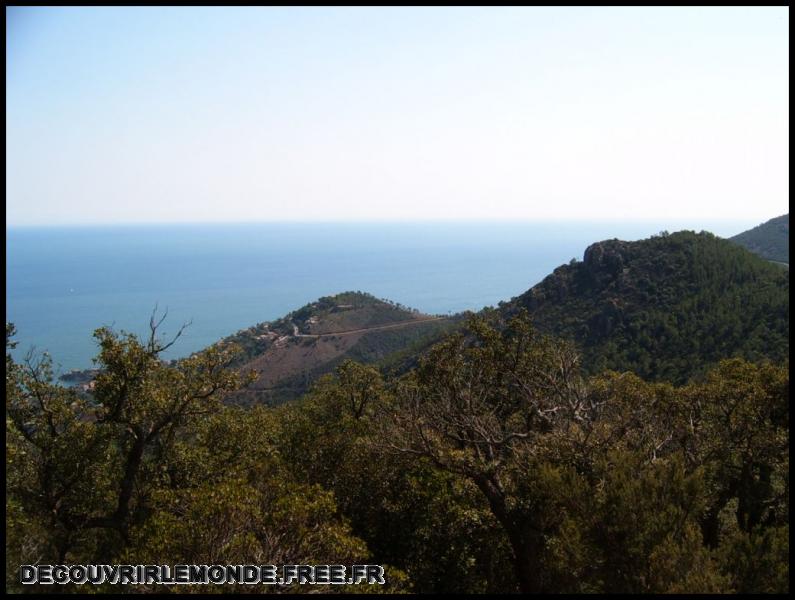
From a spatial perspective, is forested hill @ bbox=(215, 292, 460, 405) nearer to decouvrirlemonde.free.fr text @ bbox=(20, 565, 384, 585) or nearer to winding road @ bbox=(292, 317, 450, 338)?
winding road @ bbox=(292, 317, 450, 338)

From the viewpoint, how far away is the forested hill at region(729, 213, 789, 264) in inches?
3755

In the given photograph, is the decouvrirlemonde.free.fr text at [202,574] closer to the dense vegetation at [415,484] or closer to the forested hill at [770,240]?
the dense vegetation at [415,484]

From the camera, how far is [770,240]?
105875 mm

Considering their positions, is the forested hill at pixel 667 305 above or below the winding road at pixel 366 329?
above

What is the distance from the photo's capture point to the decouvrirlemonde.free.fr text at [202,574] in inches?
325

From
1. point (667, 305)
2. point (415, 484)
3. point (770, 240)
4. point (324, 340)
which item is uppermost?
point (770, 240)

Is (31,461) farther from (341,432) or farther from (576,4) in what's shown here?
(576,4)

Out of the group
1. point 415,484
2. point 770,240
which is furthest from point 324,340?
point 415,484

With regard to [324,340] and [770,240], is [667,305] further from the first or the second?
[324,340]

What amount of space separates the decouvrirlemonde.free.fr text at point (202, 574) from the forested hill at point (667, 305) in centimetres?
4047

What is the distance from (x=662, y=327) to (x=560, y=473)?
4949 cm

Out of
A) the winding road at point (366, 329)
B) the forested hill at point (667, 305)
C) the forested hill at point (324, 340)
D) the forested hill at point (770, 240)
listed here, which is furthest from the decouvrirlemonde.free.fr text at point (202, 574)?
the winding road at point (366, 329)

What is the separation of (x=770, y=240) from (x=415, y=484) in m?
119

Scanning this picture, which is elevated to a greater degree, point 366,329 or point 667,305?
point 667,305
